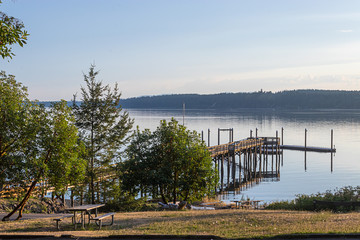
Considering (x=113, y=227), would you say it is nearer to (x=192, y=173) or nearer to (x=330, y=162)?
(x=192, y=173)

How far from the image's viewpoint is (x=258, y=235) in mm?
11422

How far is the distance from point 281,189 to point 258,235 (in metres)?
31.8

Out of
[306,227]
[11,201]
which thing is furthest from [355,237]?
[11,201]

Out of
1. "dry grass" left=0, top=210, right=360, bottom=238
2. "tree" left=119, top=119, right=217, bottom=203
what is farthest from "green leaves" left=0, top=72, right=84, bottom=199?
"tree" left=119, top=119, right=217, bottom=203

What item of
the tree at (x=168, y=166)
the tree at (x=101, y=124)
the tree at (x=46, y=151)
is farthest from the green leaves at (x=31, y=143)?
the tree at (x=101, y=124)

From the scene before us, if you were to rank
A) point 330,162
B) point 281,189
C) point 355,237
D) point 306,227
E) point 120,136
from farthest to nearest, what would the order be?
point 330,162 → point 281,189 → point 120,136 → point 306,227 → point 355,237

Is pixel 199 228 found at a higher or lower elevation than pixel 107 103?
lower

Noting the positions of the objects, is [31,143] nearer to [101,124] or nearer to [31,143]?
[31,143]

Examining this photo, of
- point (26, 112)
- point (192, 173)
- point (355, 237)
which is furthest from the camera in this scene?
point (192, 173)

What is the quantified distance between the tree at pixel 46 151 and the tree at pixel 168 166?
370 inches

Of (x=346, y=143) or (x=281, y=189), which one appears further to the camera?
(x=346, y=143)

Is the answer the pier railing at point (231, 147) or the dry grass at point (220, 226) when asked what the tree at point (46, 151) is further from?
the pier railing at point (231, 147)

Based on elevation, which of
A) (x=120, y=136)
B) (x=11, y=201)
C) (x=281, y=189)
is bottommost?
(x=281, y=189)

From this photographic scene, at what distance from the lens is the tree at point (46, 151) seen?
16.0m
